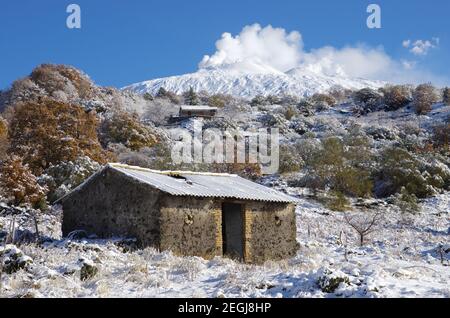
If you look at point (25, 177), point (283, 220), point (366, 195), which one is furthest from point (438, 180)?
point (25, 177)

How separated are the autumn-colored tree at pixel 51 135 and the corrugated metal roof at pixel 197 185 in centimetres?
1538

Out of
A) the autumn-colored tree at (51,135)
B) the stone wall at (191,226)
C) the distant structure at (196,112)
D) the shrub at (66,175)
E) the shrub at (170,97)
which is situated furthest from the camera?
the shrub at (170,97)

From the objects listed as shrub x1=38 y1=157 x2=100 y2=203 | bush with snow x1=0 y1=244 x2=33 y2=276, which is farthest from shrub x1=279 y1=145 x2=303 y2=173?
bush with snow x1=0 y1=244 x2=33 y2=276

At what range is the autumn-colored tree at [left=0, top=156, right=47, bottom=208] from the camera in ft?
88.2

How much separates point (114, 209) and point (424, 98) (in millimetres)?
60941

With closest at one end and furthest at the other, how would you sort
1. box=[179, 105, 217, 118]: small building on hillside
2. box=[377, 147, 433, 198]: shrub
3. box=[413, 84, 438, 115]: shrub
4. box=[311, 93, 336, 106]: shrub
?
box=[377, 147, 433, 198]: shrub, box=[179, 105, 217, 118]: small building on hillside, box=[413, 84, 438, 115]: shrub, box=[311, 93, 336, 106]: shrub

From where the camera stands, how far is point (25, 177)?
2748 cm

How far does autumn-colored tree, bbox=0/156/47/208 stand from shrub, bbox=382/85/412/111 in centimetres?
5665

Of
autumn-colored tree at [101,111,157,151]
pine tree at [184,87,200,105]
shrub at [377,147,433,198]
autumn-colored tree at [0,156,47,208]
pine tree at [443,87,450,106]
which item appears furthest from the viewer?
pine tree at [184,87,200,105]

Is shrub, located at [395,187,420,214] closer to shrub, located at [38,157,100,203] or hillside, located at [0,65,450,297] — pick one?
hillside, located at [0,65,450,297]

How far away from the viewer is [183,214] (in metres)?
16.0

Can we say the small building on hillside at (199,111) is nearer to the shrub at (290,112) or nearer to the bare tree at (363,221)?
the shrub at (290,112)

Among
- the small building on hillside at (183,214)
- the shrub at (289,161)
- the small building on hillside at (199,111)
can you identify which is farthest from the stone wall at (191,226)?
the small building on hillside at (199,111)

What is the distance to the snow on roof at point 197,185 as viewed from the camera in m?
16.3
